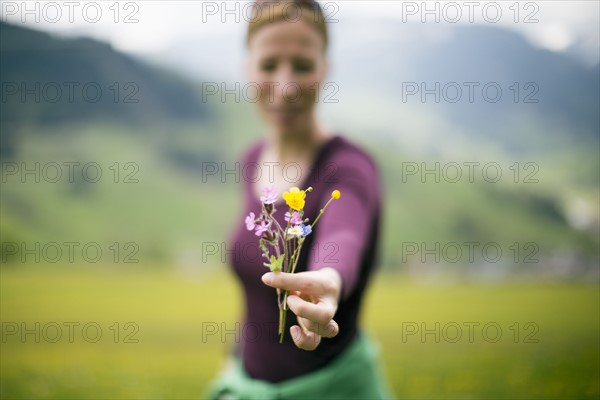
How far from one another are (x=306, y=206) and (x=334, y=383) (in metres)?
0.52

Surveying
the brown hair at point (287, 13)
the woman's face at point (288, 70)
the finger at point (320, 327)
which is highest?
the brown hair at point (287, 13)

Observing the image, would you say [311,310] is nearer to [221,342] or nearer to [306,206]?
[306,206]

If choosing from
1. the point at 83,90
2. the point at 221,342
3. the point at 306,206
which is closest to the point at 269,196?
the point at 306,206

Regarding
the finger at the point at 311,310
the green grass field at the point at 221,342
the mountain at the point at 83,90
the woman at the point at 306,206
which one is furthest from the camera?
the mountain at the point at 83,90

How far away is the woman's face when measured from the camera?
1.57 meters

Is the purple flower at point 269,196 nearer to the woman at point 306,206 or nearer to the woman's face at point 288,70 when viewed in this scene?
the woman at point 306,206

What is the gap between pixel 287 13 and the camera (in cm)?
157

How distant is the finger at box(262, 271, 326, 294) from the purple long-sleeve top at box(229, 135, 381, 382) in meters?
0.32

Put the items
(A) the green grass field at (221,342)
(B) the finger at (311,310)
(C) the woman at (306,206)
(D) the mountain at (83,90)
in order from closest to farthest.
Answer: (B) the finger at (311,310), (C) the woman at (306,206), (A) the green grass field at (221,342), (D) the mountain at (83,90)

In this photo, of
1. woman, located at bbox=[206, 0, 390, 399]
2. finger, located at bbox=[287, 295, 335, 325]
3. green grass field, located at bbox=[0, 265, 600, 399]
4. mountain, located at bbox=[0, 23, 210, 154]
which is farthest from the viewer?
mountain, located at bbox=[0, 23, 210, 154]

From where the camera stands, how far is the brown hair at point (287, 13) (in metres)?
1.57

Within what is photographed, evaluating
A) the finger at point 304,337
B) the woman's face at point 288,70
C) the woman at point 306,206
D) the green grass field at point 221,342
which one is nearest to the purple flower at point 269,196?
the finger at point 304,337

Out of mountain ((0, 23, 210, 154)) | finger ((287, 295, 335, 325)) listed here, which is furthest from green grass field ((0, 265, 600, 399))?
mountain ((0, 23, 210, 154))

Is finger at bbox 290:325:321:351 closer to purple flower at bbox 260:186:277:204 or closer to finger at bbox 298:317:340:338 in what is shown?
finger at bbox 298:317:340:338
